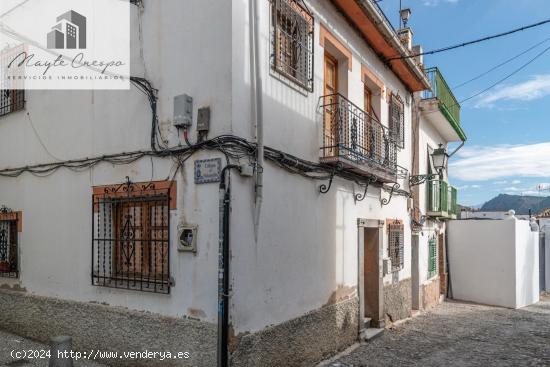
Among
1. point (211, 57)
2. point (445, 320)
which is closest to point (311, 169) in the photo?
point (211, 57)

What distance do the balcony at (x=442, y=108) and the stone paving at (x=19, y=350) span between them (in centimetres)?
992

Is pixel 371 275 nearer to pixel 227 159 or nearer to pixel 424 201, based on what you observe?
pixel 424 201

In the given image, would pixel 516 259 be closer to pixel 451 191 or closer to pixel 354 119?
pixel 451 191

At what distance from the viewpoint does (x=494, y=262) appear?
1287 centimetres

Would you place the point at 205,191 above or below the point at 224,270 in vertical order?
above

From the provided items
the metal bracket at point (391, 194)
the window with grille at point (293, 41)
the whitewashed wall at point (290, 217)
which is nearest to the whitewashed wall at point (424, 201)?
the metal bracket at point (391, 194)

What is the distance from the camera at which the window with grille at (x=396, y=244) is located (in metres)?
9.25

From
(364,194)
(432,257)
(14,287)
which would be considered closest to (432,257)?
(432,257)

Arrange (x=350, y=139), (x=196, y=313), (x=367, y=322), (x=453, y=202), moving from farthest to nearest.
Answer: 1. (x=453, y=202)
2. (x=367, y=322)
3. (x=350, y=139)
4. (x=196, y=313)

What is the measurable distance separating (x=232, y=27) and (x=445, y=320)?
8.56 meters

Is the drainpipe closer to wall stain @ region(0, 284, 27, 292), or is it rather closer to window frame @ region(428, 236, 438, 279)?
wall stain @ region(0, 284, 27, 292)

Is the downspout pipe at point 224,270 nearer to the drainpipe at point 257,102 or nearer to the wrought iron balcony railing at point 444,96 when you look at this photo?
the drainpipe at point 257,102

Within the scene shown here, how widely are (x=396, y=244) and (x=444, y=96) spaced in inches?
212

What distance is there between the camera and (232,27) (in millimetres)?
4836
